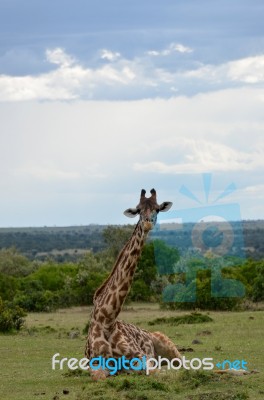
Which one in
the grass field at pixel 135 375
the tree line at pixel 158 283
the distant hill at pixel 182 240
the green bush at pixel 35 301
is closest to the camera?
the grass field at pixel 135 375

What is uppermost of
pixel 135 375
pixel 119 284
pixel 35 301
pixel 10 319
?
pixel 119 284

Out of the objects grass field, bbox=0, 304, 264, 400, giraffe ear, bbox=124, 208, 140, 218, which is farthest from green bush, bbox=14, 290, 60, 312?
giraffe ear, bbox=124, 208, 140, 218

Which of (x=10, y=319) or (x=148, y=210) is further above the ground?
(x=148, y=210)

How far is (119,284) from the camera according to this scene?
33.2 ft

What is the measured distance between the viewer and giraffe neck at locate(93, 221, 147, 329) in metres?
9.95

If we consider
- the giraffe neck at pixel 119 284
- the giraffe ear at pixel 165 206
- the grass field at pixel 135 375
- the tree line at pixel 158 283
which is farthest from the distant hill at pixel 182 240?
the giraffe ear at pixel 165 206

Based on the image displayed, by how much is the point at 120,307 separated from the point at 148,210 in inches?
Answer: 46.7

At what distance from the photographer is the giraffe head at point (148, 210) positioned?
385 inches

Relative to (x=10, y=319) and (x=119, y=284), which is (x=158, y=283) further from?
(x=119, y=284)

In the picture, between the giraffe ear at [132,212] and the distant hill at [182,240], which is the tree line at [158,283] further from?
the giraffe ear at [132,212]

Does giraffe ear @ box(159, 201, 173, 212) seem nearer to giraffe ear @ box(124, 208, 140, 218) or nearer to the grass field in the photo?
giraffe ear @ box(124, 208, 140, 218)

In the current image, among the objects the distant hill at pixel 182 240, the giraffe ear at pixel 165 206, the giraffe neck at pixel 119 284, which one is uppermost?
the distant hill at pixel 182 240

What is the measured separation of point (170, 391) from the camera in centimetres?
923

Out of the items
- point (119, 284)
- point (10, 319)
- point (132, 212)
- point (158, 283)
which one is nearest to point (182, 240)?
point (158, 283)
